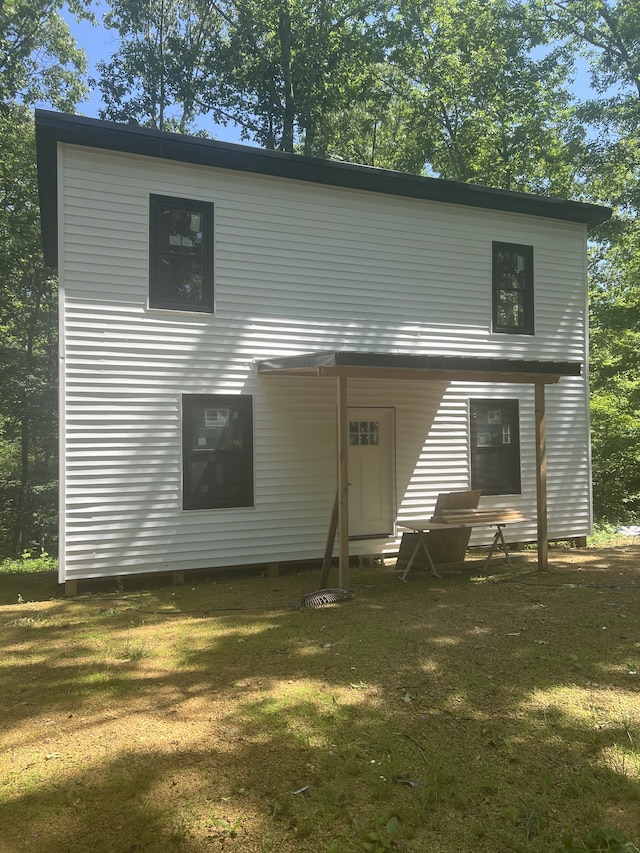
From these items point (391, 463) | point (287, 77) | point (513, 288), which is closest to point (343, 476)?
point (391, 463)

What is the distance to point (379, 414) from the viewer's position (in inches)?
388

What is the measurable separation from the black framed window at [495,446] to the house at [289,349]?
Result: 28mm

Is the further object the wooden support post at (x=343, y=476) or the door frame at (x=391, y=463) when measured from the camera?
the door frame at (x=391, y=463)

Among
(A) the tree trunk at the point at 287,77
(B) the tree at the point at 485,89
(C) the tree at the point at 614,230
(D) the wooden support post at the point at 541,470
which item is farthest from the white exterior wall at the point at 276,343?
(A) the tree trunk at the point at 287,77

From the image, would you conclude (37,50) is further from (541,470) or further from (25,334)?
(541,470)

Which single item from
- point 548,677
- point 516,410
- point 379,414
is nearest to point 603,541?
point 516,410

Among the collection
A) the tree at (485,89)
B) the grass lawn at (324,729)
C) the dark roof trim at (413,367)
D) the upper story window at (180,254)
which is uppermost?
the tree at (485,89)

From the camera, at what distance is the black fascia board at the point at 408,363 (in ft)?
22.3

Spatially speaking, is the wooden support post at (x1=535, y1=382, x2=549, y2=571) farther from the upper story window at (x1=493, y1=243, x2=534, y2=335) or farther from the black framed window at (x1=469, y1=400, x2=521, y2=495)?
the upper story window at (x1=493, y1=243, x2=534, y2=335)

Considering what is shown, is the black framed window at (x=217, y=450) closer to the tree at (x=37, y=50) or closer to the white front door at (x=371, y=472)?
the white front door at (x=371, y=472)

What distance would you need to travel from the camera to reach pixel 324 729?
12.2 ft

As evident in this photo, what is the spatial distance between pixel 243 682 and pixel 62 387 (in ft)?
15.7

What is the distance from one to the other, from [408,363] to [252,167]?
3.88 meters

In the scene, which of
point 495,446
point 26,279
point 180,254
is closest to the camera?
point 180,254
